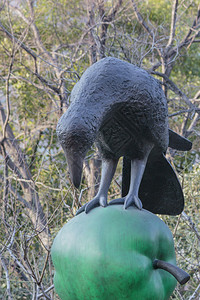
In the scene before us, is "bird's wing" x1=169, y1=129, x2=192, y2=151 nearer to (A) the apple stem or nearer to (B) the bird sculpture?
(B) the bird sculpture

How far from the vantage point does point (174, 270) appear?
5.99 feet

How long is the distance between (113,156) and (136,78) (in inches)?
16.4

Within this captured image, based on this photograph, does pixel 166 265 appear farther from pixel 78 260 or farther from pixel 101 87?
pixel 101 87

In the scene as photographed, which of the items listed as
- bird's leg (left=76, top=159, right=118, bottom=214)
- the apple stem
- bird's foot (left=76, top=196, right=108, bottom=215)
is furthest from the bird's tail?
the apple stem

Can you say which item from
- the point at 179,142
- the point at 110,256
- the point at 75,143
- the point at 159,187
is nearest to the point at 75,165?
the point at 75,143

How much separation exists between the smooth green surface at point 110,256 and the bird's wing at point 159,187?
1.57 feet

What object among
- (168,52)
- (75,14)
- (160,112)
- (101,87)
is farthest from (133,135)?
(75,14)

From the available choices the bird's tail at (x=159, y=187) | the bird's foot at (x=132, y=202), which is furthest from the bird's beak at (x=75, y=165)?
the bird's tail at (x=159, y=187)

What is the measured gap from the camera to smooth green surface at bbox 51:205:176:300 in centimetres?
175

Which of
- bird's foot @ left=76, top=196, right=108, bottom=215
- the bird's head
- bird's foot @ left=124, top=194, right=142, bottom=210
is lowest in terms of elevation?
bird's foot @ left=76, top=196, right=108, bottom=215

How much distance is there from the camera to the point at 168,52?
6605 millimetres

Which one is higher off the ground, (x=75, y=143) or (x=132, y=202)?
(x=75, y=143)

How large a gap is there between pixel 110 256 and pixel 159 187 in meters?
0.77

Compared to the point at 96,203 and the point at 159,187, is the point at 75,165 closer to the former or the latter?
the point at 96,203
